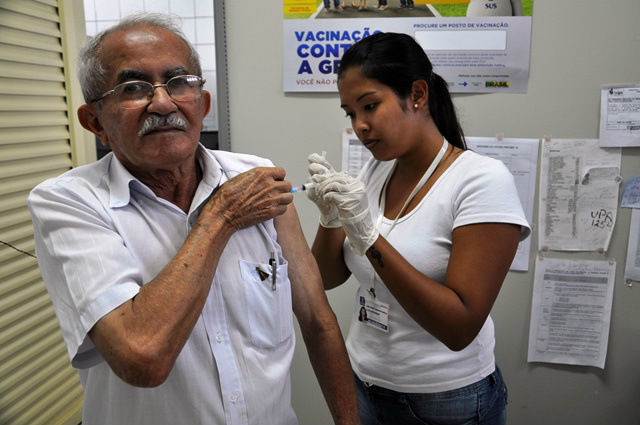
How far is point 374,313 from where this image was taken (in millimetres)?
1326

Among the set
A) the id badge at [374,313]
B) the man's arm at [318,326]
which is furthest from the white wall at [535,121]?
the man's arm at [318,326]

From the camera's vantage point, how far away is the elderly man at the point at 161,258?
838 mm

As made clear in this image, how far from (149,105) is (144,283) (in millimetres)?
356

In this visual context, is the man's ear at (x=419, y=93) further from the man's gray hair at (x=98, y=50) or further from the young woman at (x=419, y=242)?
the man's gray hair at (x=98, y=50)

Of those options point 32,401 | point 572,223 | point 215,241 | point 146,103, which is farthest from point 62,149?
point 572,223

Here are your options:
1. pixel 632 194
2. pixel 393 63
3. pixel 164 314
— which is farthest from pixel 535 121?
pixel 164 314

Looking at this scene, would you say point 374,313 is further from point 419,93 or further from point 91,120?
point 91,120

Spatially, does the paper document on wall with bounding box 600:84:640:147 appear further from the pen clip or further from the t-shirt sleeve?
the pen clip

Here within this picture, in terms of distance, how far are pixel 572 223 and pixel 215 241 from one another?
159 centimetres

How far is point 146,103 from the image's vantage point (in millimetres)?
956

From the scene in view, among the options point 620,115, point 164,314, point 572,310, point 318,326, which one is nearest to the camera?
point 164,314

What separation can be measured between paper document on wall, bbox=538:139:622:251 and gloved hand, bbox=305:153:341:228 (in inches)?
39.5

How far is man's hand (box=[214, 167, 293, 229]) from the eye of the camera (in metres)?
0.98

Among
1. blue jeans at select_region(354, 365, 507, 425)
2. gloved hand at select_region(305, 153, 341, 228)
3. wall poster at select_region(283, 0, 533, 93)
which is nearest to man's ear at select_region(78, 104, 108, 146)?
gloved hand at select_region(305, 153, 341, 228)
